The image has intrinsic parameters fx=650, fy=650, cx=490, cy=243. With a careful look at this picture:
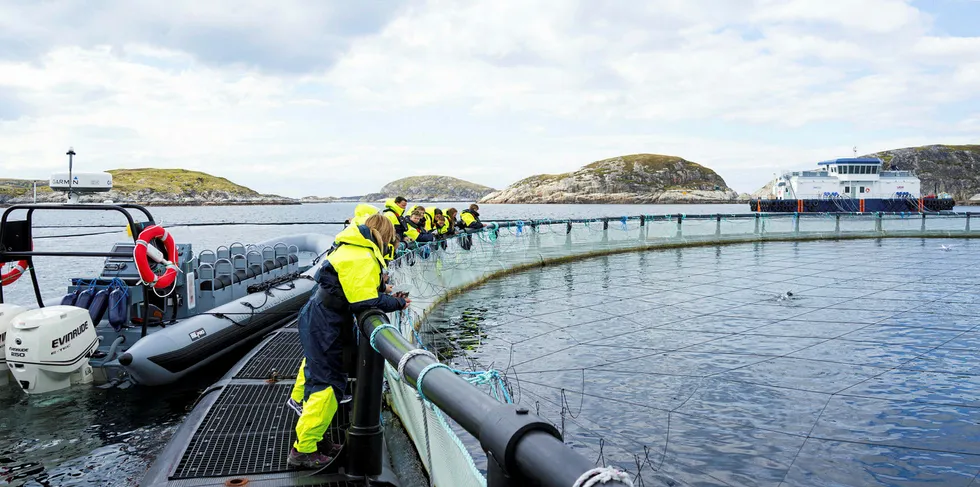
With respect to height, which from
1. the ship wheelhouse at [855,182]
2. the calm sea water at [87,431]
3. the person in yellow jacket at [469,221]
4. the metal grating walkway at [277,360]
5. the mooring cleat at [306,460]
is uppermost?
the ship wheelhouse at [855,182]

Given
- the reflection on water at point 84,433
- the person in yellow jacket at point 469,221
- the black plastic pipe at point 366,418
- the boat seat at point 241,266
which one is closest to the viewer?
the black plastic pipe at point 366,418

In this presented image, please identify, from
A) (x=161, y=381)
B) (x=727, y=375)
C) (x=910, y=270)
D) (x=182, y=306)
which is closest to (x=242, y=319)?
(x=182, y=306)

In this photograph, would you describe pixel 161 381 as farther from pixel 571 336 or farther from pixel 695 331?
pixel 695 331

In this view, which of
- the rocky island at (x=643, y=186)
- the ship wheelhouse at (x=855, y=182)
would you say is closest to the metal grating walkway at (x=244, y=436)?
the ship wheelhouse at (x=855, y=182)

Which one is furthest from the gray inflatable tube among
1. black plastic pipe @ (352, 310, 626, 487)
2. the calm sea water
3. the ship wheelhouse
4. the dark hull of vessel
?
the ship wheelhouse

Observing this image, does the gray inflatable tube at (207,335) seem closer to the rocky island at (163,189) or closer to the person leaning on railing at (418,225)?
the person leaning on railing at (418,225)

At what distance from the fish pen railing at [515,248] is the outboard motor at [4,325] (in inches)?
184

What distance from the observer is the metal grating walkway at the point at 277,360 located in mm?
6970

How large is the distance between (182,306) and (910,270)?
19124mm

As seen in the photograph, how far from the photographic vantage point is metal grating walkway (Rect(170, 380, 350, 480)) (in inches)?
180

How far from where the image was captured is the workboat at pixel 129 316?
7.70 meters

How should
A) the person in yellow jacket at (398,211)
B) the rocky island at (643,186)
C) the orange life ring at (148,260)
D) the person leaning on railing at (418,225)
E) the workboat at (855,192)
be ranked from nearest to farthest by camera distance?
the orange life ring at (148,260)
the person in yellow jacket at (398,211)
the person leaning on railing at (418,225)
the workboat at (855,192)
the rocky island at (643,186)

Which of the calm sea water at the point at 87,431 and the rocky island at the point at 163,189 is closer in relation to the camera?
A: the calm sea water at the point at 87,431

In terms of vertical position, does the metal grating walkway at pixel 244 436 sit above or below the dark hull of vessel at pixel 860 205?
below
